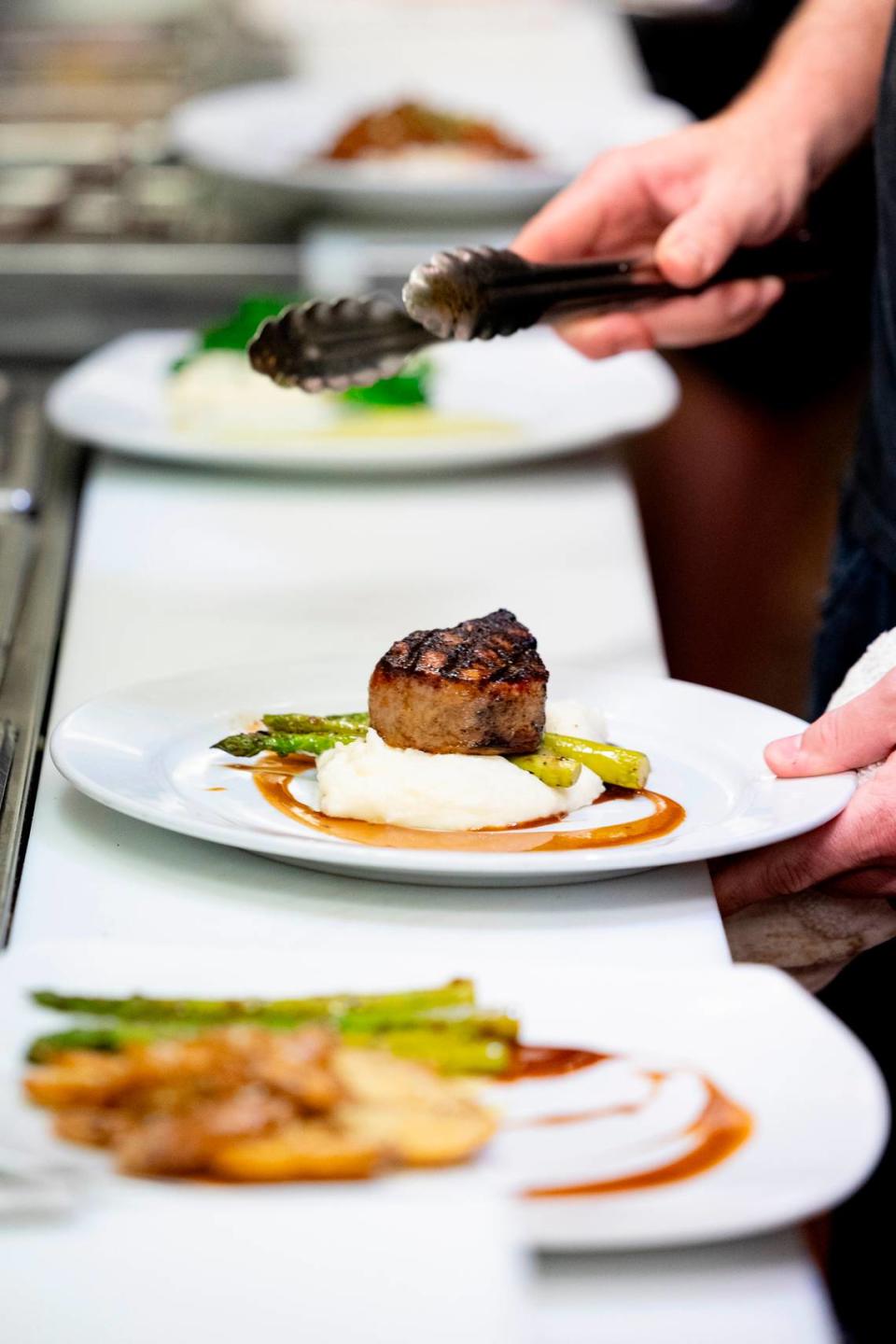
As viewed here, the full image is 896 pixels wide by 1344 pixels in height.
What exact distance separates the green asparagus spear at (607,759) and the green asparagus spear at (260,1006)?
41cm

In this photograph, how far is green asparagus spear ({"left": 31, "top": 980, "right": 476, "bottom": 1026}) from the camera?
1.01 metres

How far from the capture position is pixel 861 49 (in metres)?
2.27

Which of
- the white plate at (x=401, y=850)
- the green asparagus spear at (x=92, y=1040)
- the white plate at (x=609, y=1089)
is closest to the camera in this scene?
the white plate at (x=609, y=1089)

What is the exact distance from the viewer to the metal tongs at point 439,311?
5.55 ft

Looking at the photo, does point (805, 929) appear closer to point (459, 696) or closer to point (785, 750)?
point (785, 750)

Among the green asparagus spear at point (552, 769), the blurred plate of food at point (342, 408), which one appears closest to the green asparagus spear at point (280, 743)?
the green asparagus spear at point (552, 769)

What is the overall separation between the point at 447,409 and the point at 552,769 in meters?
1.34

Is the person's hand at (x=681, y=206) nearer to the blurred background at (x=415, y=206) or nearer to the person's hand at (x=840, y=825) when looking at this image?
the blurred background at (x=415, y=206)

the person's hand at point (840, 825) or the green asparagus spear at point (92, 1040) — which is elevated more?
the green asparagus spear at point (92, 1040)

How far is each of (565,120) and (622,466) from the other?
180 centimetres

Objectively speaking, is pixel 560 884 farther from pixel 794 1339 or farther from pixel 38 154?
pixel 38 154

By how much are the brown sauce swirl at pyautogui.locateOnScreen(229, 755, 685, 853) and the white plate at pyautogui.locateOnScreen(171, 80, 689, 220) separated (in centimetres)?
211

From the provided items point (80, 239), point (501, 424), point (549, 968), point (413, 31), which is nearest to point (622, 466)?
point (501, 424)

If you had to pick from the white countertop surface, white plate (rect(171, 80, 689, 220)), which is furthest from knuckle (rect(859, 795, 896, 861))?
white plate (rect(171, 80, 689, 220))
